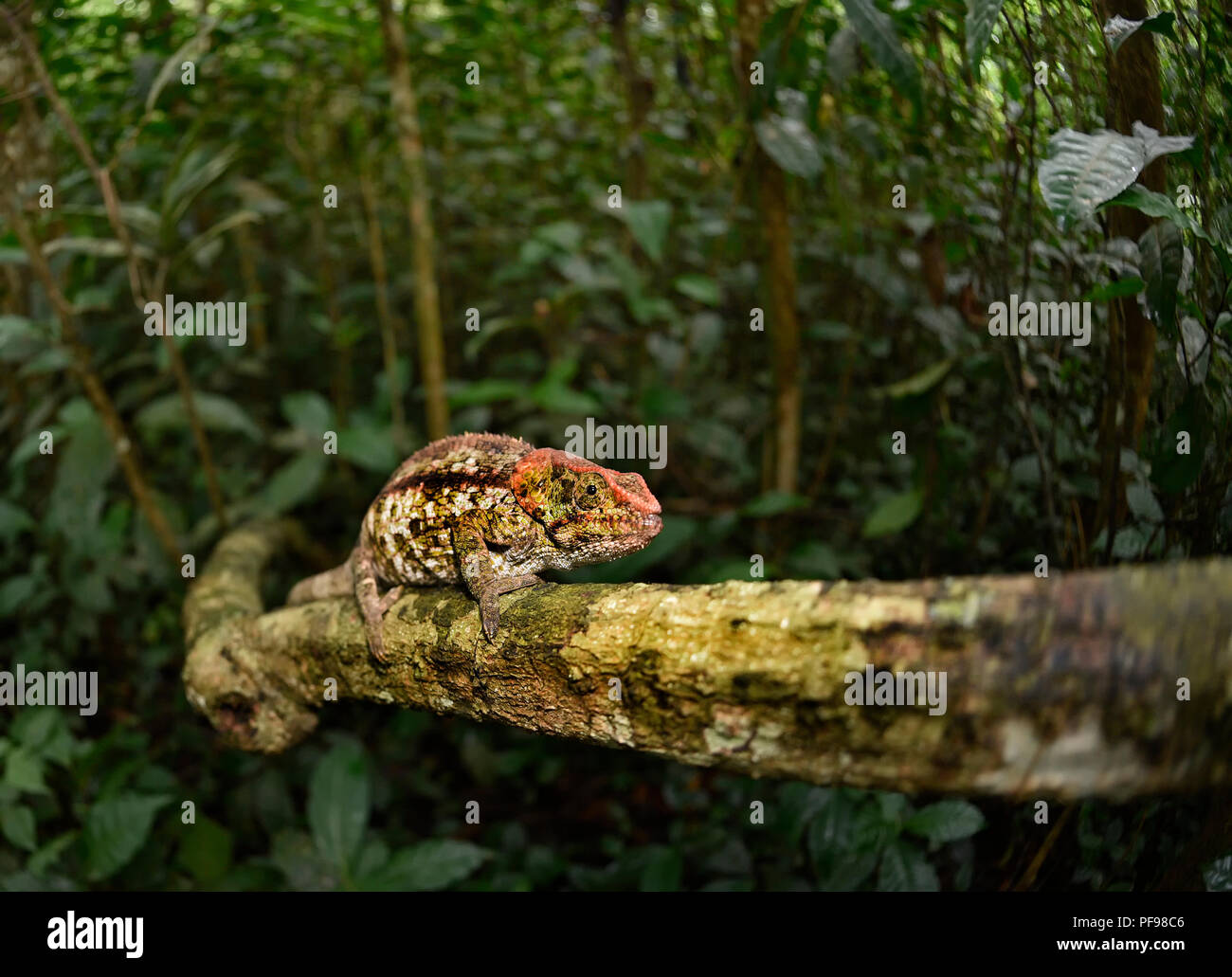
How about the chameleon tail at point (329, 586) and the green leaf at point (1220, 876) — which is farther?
the chameleon tail at point (329, 586)

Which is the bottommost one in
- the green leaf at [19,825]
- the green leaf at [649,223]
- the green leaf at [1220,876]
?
the green leaf at [19,825]

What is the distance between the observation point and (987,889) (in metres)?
2.43

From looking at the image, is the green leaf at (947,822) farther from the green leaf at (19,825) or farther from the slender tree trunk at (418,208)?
the green leaf at (19,825)

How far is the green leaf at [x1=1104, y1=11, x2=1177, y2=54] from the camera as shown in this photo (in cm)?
157

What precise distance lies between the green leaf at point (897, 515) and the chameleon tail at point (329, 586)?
1.87 m

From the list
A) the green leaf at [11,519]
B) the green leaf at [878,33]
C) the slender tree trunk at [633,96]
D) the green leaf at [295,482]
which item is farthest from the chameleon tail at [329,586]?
the slender tree trunk at [633,96]

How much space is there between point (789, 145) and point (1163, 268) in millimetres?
1522

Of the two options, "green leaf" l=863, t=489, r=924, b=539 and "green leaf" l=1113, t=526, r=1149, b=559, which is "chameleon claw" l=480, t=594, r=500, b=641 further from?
"green leaf" l=863, t=489, r=924, b=539

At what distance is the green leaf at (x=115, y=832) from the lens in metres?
2.90

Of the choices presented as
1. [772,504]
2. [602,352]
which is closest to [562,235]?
[602,352]

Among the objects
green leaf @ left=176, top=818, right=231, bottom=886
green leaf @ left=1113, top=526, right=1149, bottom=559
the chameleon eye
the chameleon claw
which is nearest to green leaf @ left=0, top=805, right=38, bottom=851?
green leaf @ left=176, top=818, right=231, bottom=886
